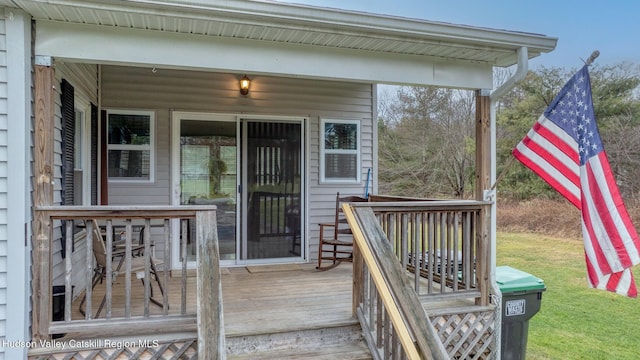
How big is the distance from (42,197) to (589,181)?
377cm

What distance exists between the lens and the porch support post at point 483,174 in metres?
3.61

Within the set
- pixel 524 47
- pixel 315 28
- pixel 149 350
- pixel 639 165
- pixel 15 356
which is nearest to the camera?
pixel 15 356

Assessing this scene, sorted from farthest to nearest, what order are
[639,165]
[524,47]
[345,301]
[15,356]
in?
1. [639,165]
2. [345,301]
3. [524,47]
4. [15,356]

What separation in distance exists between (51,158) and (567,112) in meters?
3.73

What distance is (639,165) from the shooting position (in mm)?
11484

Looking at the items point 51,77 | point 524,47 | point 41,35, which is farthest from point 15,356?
point 524,47

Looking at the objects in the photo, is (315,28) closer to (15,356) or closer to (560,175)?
(560,175)

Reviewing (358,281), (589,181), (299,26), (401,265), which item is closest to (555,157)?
(589,181)

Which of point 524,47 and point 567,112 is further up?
point 524,47

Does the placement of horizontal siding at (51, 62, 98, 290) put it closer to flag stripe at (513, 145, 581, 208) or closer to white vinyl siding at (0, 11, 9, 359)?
white vinyl siding at (0, 11, 9, 359)

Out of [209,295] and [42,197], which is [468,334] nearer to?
[209,295]

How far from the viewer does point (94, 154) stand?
190 inches

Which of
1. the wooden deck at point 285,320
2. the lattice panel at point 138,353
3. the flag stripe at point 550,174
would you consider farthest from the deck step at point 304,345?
the flag stripe at point 550,174

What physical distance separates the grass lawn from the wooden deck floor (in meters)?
2.42
